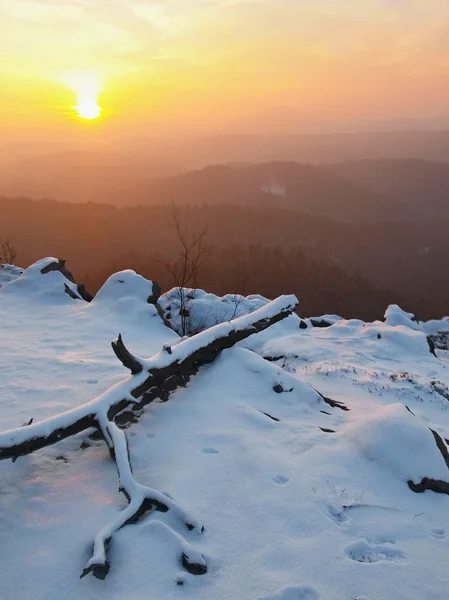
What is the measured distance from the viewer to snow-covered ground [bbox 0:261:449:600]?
3.85 metres

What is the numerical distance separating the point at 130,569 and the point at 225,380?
4104mm

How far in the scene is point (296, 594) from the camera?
3.74m

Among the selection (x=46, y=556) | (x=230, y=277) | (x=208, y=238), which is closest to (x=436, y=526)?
(x=46, y=556)

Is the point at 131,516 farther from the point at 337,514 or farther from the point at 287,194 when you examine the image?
the point at 287,194

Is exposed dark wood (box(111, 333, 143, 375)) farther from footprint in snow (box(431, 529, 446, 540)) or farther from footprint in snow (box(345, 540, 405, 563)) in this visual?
footprint in snow (box(431, 529, 446, 540))

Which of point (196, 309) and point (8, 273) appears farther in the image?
point (8, 273)

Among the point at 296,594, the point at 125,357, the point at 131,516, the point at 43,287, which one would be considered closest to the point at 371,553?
the point at 296,594

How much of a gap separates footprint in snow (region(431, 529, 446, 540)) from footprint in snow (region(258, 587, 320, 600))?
1.81m

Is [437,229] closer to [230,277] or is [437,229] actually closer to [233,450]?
[230,277]

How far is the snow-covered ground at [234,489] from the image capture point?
3.85m

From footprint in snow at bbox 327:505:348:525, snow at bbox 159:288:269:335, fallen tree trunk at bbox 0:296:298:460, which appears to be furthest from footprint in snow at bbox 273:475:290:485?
snow at bbox 159:288:269:335

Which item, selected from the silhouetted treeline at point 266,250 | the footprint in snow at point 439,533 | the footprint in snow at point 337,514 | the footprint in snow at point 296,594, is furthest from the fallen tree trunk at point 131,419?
the silhouetted treeline at point 266,250

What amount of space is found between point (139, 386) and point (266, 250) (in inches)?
3239

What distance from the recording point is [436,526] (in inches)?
196
